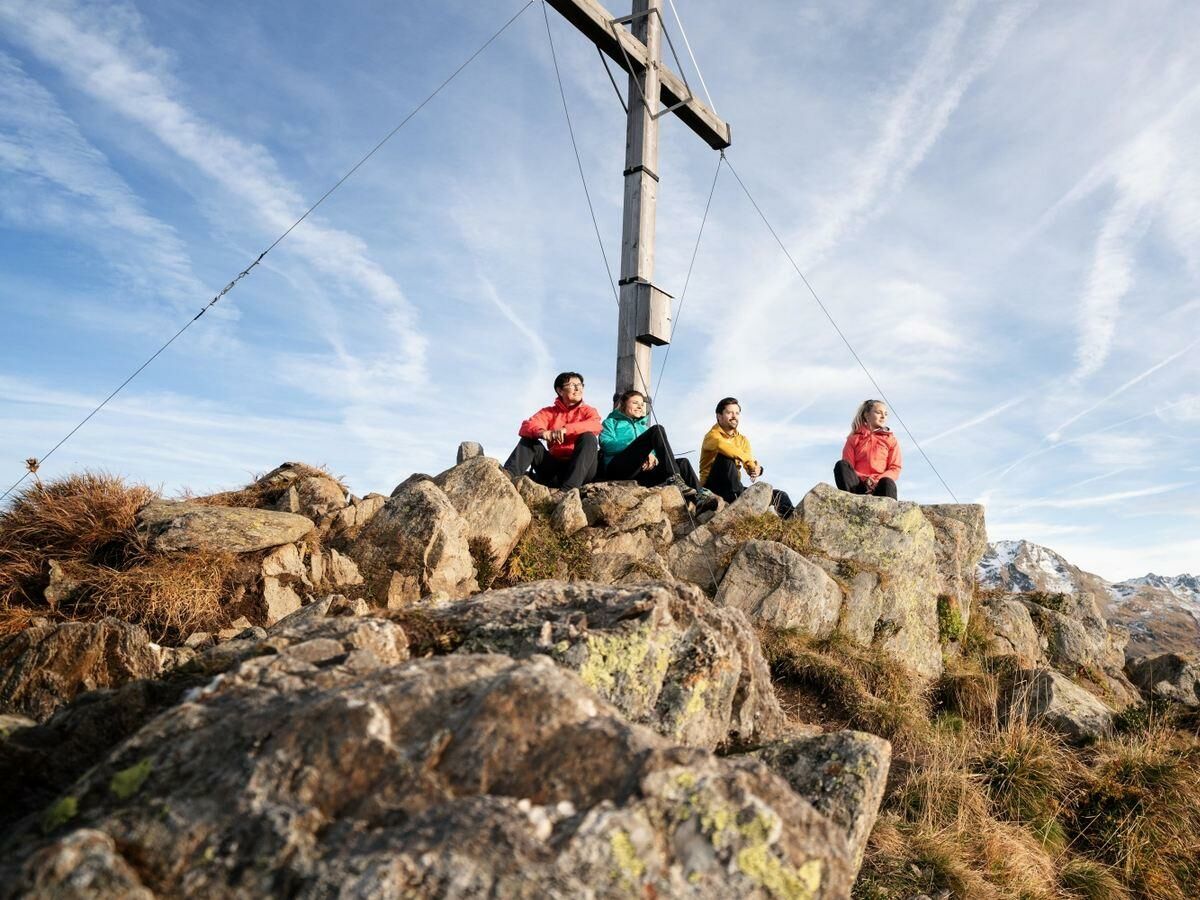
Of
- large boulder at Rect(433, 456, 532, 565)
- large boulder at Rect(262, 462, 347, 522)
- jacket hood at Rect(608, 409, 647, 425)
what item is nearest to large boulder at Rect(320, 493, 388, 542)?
large boulder at Rect(262, 462, 347, 522)

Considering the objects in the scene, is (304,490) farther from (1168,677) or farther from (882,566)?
(1168,677)

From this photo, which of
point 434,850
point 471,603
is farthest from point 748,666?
point 434,850

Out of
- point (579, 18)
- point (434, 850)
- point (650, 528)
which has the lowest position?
point (434, 850)

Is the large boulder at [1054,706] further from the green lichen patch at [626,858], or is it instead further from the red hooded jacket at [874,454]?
the green lichen patch at [626,858]

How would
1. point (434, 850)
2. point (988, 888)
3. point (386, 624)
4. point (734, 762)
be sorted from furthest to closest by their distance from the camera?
point (988, 888)
point (386, 624)
point (734, 762)
point (434, 850)

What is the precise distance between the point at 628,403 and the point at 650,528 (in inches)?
92.5

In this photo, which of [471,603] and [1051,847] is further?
[1051,847]

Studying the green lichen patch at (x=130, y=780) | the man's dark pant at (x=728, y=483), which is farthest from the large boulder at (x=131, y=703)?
the man's dark pant at (x=728, y=483)

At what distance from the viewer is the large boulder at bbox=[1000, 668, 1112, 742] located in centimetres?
863

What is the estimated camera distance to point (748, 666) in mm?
3918

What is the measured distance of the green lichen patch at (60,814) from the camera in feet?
6.63

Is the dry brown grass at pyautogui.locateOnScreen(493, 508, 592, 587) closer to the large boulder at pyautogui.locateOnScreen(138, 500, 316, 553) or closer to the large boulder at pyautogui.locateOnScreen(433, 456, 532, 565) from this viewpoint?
the large boulder at pyautogui.locateOnScreen(433, 456, 532, 565)

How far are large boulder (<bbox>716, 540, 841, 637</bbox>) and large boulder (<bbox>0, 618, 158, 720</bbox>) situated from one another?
5.96m

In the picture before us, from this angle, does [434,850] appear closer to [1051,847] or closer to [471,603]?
[471,603]
